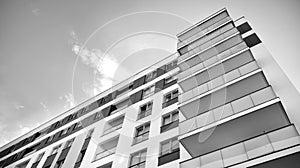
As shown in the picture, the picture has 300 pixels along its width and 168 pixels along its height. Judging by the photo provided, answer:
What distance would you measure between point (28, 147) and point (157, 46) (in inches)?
766

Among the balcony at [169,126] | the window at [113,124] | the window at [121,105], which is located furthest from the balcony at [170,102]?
the window at [121,105]

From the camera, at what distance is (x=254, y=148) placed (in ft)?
26.0

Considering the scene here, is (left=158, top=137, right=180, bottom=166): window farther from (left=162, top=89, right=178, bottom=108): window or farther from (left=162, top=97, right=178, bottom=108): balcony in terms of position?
(left=162, top=89, right=178, bottom=108): window

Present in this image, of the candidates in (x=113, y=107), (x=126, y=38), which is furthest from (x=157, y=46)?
(x=113, y=107)

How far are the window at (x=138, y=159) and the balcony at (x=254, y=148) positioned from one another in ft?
14.5

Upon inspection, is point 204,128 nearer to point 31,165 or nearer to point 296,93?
point 296,93

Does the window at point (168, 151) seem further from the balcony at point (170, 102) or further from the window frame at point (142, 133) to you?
the balcony at point (170, 102)

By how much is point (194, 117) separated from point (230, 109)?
1.93 meters

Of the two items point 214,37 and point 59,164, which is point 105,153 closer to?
point 59,164

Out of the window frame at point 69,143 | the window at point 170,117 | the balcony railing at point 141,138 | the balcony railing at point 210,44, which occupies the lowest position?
the balcony railing at point 141,138

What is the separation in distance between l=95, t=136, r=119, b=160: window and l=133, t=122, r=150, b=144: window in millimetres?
1803

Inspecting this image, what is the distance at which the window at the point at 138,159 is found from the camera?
41.1ft

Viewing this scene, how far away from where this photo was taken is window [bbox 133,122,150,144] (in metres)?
14.5

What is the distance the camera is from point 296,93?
1128cm
